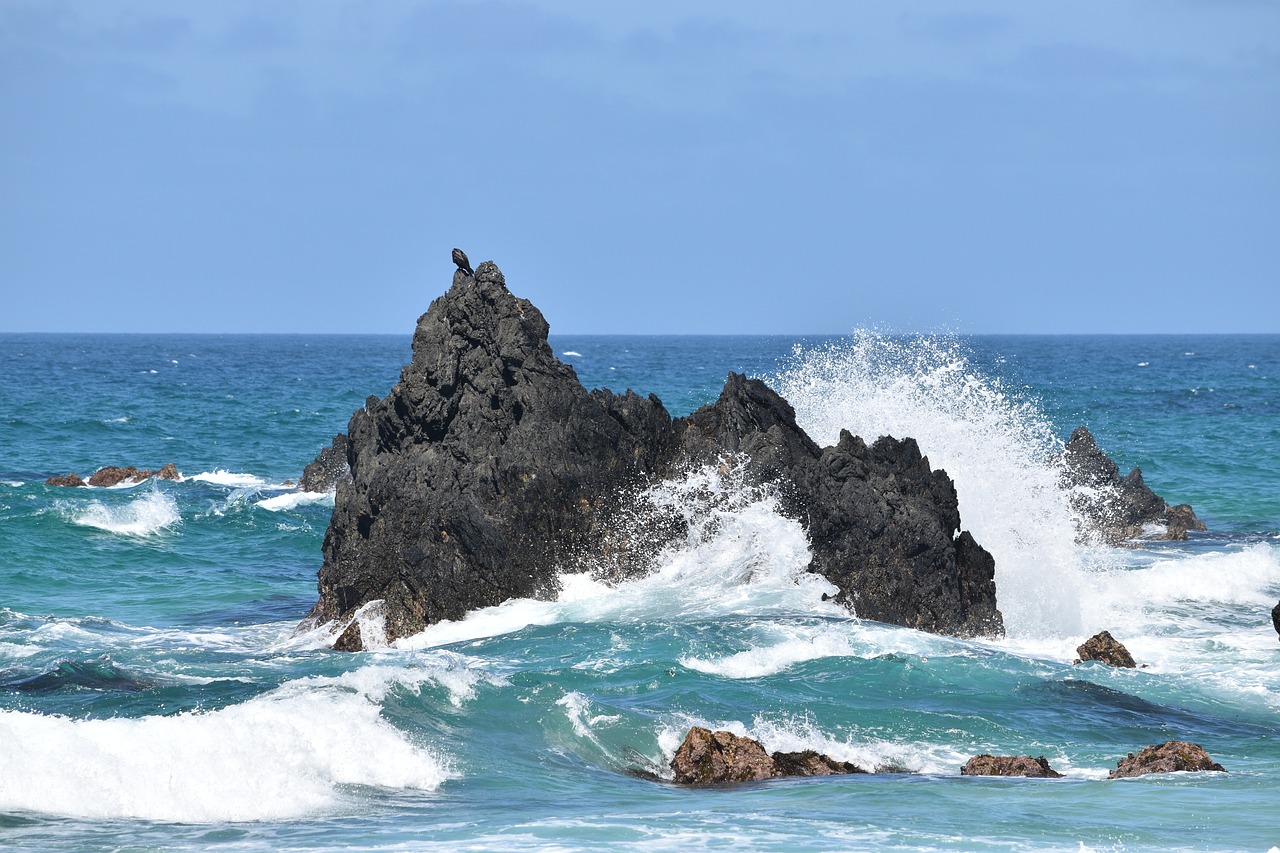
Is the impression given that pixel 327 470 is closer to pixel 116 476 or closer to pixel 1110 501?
pixel 116 476

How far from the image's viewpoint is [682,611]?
63.4ft

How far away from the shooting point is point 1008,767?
41.5 feet

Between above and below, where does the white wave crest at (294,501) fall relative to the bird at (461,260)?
below

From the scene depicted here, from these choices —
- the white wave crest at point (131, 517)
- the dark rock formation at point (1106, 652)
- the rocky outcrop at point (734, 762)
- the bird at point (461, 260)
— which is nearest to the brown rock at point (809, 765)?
the rocky outcrop at point (734, 762)

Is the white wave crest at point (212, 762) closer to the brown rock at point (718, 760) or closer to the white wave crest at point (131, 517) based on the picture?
the brown rock at point (718, 760)

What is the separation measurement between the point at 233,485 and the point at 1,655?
21.1 m

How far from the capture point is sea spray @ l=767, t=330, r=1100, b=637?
21.4 metres

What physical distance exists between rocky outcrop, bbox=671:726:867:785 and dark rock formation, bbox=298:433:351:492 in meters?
24.5

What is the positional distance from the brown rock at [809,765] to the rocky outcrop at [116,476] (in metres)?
28.5

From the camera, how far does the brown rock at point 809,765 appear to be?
41.7 ft

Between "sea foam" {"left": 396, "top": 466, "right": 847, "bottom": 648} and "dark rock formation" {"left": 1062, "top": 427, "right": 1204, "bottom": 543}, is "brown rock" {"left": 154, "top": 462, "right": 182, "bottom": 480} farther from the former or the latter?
"dark rock formation" {"left": 1062, "top": 427, "right": 1204, "bottom": 543}

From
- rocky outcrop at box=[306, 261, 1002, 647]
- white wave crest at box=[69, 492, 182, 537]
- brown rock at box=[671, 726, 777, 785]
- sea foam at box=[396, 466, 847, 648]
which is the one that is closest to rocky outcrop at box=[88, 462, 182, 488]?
white wave crest at box=[69, 492, 182, 537]

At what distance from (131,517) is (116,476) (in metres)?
8.06

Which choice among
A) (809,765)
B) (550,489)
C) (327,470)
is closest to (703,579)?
(550,489)
